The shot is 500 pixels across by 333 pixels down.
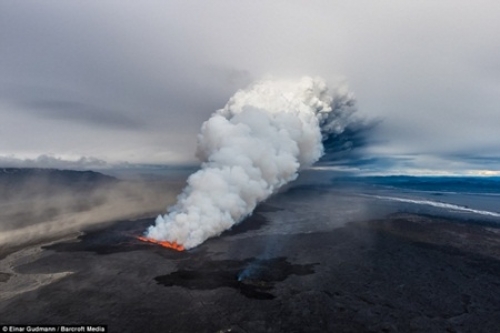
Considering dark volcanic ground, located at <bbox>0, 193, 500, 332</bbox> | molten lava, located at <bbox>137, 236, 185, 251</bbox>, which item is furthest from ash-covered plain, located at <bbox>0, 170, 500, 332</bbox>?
molten lava, located at <bbox>137, 236, 185, 251</bbox>

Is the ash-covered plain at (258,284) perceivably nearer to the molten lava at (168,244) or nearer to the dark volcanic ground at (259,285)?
the dark volcanic ground at (259,285)

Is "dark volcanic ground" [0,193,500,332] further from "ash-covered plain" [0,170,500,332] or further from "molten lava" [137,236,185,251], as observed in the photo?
"molten lava" [137,236,185,251]

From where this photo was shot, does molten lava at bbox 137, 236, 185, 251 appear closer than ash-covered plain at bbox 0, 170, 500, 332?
No

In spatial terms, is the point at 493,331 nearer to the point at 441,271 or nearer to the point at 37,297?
the point at 441,271

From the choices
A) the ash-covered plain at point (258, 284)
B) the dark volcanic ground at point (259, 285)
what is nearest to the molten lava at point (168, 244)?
the ash-covered plain at point (258, 284)

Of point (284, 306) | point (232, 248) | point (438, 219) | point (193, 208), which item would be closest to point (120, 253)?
point (193, 208)
